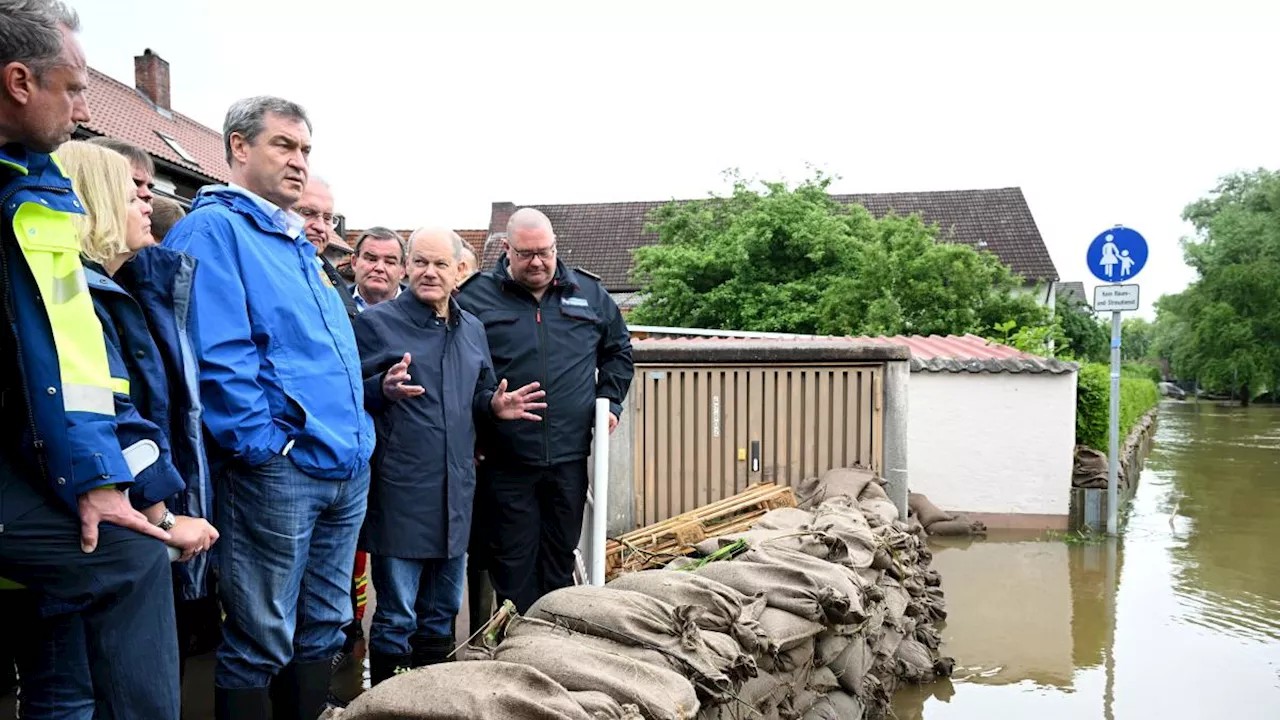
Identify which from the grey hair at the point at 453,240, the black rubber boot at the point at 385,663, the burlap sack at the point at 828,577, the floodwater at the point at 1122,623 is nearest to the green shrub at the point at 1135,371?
the floodwater at the point at 1122,623

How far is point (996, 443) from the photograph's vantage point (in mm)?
8742

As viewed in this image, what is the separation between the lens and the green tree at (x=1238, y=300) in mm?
39594

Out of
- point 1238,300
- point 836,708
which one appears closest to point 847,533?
point 836,708

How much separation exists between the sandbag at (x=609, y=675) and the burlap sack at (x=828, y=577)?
107 cm

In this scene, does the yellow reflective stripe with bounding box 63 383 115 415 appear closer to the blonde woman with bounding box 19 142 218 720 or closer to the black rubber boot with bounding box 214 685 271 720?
the blonde woman with bounding box 19 142 218 720

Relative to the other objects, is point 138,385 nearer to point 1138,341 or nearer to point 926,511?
point 926,511

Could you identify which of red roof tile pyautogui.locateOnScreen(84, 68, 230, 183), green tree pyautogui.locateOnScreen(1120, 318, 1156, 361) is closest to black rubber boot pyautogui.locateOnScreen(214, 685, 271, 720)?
red roof tile pyautogui.locateOnScreen(84, 68, 230, 183)

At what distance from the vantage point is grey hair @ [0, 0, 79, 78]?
1.90 metres

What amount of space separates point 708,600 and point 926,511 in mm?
5735

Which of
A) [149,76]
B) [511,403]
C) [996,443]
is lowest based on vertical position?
[996,443]

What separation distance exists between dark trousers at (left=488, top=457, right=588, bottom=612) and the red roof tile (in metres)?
18.7

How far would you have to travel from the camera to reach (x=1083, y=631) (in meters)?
5.66

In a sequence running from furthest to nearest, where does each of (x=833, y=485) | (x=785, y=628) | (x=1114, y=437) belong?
(x=1114, y=437), (x=833, y=485), (x=785, y=628)

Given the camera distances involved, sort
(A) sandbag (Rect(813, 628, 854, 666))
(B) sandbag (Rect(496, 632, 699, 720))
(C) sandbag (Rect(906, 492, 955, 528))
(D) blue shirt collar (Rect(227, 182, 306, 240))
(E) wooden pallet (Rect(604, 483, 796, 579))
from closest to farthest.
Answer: (B) sandbag (Rect(496, 632, 699, 720)) → (D) blue shirt collar (Rect(227, 182, 306, 240)) → (A) sandbag (Rect(813, 628, 854, 666)) → (E) wooden pallet (Rect(604, 483, 796, 579)) → (C) sandbag (Rect(906, 492, 955, 528))
